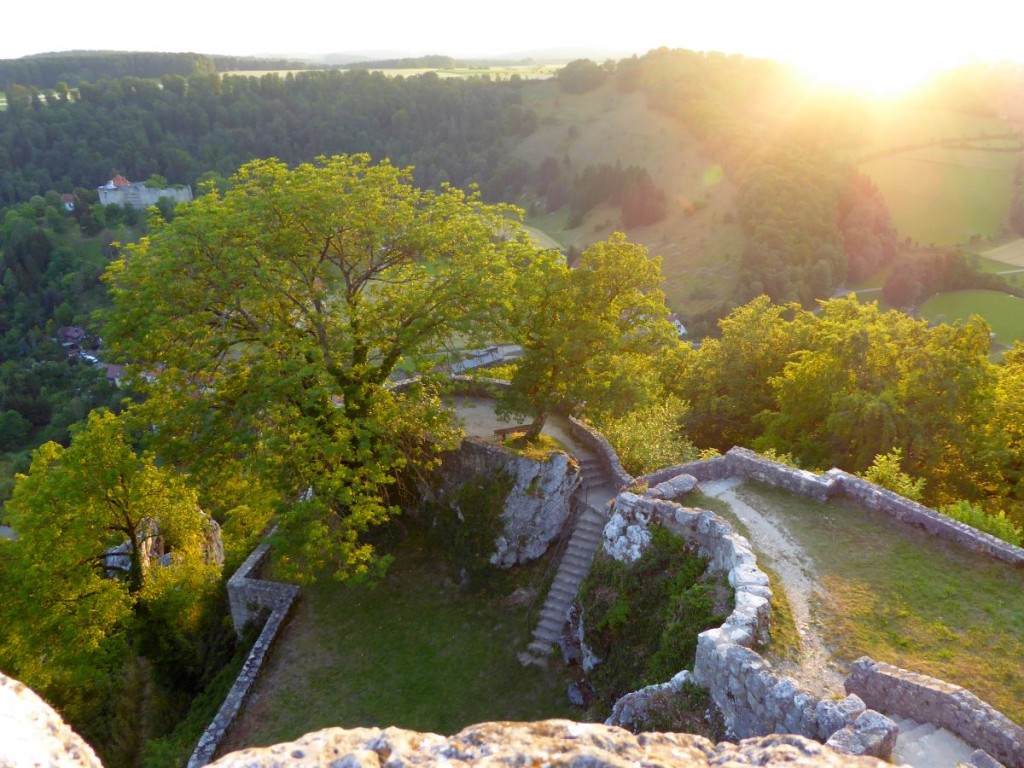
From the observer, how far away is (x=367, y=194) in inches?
794

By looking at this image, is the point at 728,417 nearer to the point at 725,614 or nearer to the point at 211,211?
the point at 725,614

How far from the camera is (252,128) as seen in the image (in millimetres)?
159000

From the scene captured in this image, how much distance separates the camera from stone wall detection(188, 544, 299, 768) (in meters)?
17.2

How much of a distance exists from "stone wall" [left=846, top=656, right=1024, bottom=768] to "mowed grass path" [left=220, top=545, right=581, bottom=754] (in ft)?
23.4

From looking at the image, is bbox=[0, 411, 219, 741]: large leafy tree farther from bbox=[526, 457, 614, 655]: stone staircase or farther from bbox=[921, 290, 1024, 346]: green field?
bbox=[921, 290, 1024, 346]: green field

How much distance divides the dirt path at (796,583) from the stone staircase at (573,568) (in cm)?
340

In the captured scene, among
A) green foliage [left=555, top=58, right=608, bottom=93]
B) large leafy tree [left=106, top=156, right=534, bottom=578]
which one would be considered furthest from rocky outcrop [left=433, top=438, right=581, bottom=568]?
green foliage [left=555, top=58, right=608, bottom=93]

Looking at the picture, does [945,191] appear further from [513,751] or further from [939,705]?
[513,751]

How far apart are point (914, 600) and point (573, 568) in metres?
8.35

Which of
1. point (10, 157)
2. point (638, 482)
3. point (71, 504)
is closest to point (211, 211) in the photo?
point (71, 504)

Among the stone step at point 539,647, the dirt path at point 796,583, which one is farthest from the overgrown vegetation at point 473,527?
the dirt path at point 796,583

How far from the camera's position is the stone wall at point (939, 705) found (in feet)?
33.0

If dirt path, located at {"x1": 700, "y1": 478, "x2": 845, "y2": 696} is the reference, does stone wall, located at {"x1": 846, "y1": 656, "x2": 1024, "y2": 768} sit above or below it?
above

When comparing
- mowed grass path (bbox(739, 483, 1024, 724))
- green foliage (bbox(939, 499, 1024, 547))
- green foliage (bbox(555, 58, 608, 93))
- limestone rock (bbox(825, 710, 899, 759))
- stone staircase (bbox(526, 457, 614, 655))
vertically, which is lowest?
stone staircase (bbox(526, 457, 614, 655))
